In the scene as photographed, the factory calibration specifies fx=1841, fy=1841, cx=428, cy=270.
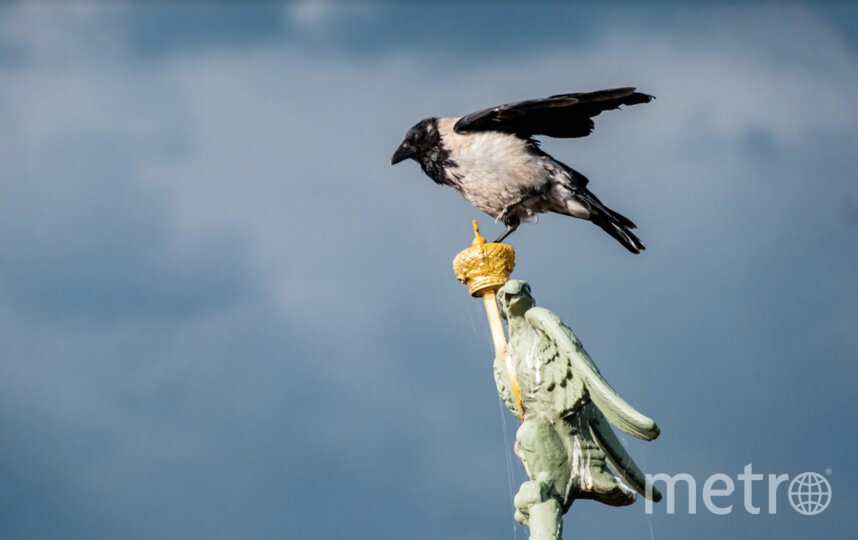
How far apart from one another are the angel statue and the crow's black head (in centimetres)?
554

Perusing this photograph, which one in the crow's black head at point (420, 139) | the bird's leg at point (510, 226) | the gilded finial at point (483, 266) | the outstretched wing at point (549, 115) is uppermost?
the crow's black head at point (420, 139)

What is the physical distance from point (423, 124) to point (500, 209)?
149cm

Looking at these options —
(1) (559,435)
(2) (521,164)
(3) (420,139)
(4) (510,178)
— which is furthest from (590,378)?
(3) (420,139)

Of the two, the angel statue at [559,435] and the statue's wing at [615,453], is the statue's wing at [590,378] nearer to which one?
the angel statue at [559,435]

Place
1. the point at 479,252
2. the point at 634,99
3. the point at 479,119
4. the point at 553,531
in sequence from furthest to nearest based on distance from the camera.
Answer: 1. the point at 479,119
2. the point at 634,99
3. the point at 479,252
4. the point at 553,531

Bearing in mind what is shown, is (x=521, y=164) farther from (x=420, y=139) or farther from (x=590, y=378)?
(x=590, y=378)

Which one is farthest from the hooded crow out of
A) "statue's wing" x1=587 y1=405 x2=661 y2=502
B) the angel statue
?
"statue's wing" x1=587 y1=405 x2=661 y2=502

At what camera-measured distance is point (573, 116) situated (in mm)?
17797

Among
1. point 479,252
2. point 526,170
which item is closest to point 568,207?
point 526,170

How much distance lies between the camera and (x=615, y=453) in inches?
527

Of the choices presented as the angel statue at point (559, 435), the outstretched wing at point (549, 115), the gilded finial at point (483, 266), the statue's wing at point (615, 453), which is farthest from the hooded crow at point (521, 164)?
the statue's wing at point (615, 453)

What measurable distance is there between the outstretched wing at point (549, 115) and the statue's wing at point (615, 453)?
4.67 m

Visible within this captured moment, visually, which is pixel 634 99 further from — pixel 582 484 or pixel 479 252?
pixel 582 484

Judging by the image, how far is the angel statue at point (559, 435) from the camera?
13.0 metres
